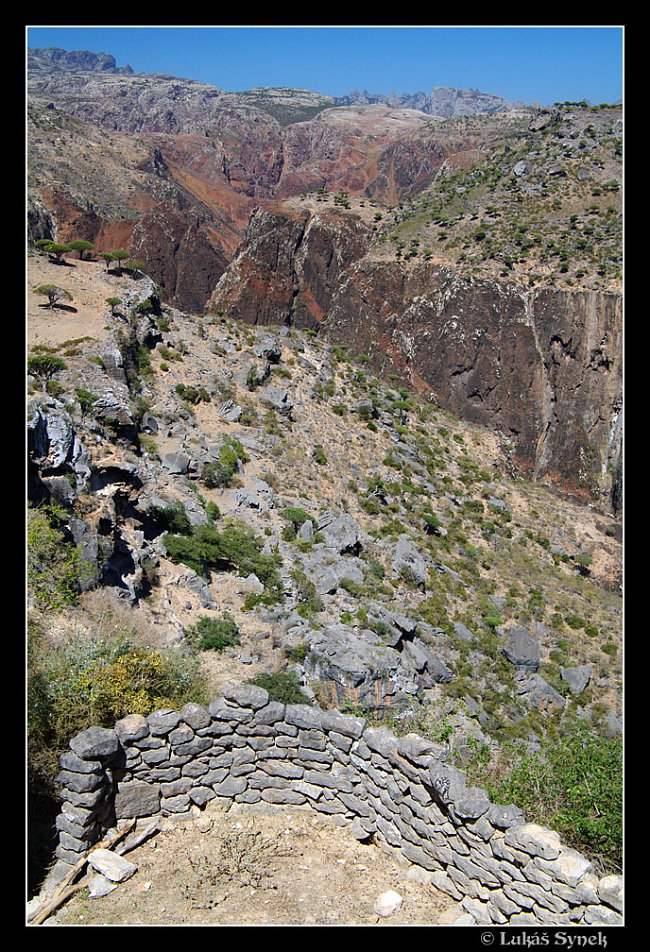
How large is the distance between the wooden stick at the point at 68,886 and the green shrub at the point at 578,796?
450cm

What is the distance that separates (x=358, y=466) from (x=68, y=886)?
22109 mm

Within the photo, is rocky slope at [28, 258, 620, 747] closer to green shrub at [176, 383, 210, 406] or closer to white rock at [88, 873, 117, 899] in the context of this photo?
green shrub at [176, 383, 210, 406]

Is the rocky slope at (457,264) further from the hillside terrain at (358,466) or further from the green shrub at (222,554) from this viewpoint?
the green shrub at (222,554)

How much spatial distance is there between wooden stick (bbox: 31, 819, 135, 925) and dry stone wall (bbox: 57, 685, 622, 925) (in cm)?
12

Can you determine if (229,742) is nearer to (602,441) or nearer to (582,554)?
(582,554)

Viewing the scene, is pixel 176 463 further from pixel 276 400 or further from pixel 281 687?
pixel 281 687

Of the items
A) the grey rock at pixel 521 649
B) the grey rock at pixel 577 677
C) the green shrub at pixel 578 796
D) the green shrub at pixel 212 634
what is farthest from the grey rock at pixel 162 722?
the grey rock at pixel 577 677

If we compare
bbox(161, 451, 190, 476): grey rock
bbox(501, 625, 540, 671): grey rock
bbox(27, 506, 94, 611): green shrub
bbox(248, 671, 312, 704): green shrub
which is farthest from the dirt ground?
bbox(161, 451, 190, 476): grey rock

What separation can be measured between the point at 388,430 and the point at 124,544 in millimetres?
17960

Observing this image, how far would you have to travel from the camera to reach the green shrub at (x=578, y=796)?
7203 millimetres

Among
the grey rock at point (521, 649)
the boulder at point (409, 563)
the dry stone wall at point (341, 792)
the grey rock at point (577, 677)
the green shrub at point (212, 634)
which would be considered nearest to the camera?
the dry stone wall at point (341, 792)

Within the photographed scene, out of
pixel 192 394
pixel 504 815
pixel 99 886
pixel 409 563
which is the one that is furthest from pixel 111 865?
pixel 192 394

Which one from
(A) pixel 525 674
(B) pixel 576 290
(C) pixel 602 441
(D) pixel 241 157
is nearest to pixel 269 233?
(B) pixel 576 290

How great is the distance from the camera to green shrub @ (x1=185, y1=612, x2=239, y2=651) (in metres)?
14.4
